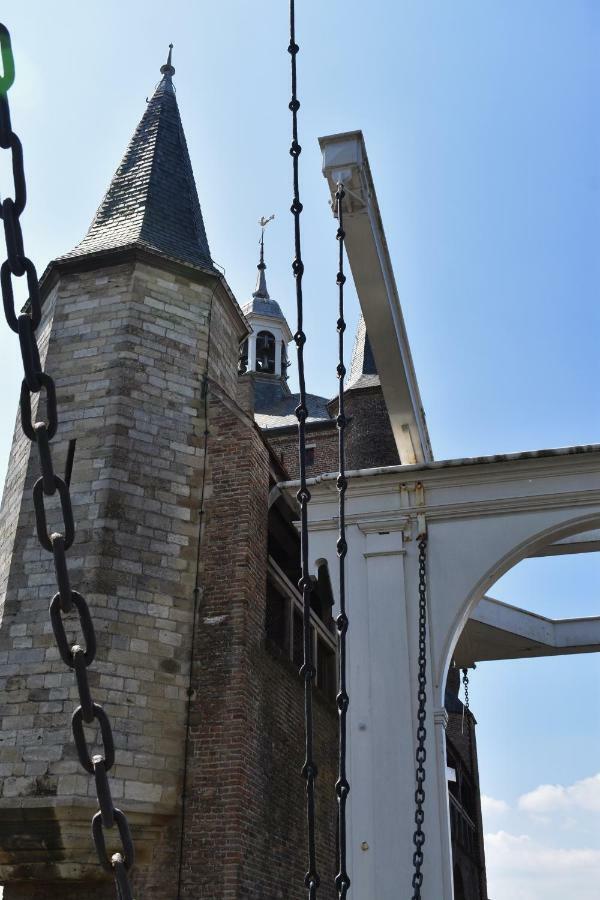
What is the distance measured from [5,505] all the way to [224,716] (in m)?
3.90

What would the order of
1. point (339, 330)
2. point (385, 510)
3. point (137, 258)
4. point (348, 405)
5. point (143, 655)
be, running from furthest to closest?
point (348, 405) → point (137, 258) → point (143, 655) → point (385, 510) → point (339, 330)

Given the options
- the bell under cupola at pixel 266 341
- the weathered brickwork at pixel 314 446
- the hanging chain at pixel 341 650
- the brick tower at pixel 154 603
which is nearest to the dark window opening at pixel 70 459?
the brick tower at pixel 154 603

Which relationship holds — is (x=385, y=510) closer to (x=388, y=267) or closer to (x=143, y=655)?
(x=388, y=267)

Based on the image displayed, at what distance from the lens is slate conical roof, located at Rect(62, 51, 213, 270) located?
1293 centimetres

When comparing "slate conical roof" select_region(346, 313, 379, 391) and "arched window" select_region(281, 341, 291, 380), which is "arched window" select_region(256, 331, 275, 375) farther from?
"slate conical roof" select_region(346, 313, 379, 391)

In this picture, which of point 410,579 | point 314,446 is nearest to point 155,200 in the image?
point 410,579

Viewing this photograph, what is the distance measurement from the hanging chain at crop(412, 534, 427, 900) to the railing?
16.6 feet

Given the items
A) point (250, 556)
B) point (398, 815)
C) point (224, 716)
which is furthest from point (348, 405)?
point (398, 815)

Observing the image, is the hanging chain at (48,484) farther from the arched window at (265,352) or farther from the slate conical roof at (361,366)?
the arched window at (265,352)

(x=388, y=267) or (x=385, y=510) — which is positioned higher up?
(x=388, y=267)

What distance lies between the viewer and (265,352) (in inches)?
1268

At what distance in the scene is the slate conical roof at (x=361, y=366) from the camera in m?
21.1

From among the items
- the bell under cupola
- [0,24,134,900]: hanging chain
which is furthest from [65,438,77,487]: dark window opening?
the bell under cupola

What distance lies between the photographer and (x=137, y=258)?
12273mm
